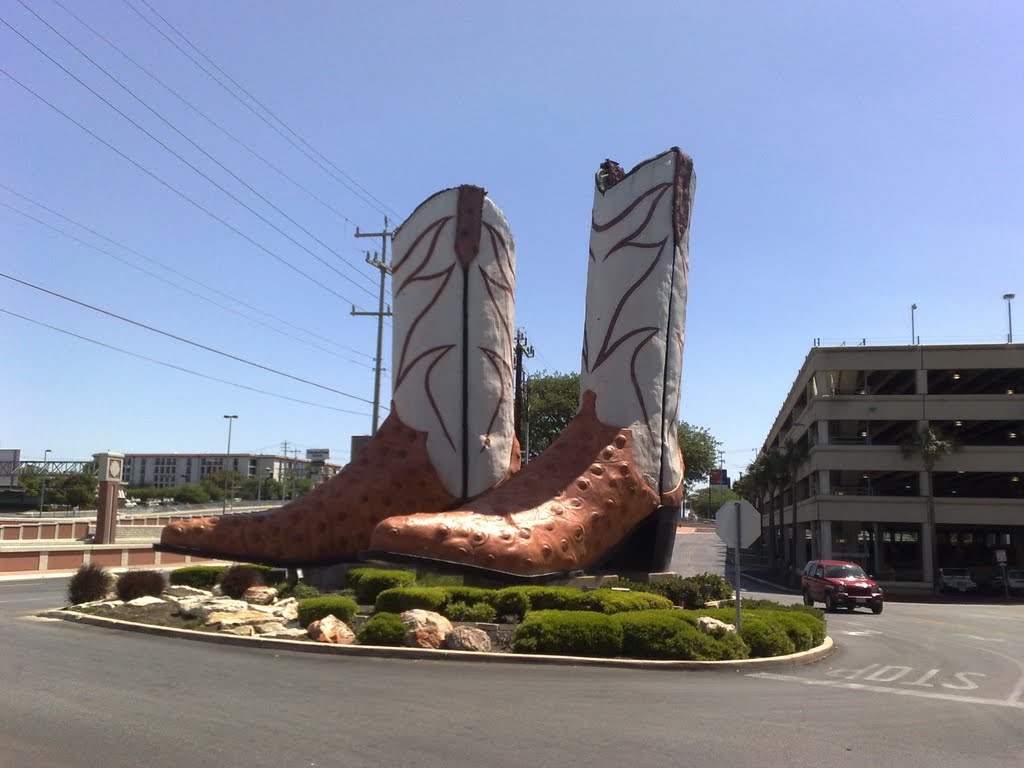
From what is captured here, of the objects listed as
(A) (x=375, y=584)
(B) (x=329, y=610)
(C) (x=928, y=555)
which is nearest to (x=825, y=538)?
(C) (x=928, y=555)

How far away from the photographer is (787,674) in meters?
9.43

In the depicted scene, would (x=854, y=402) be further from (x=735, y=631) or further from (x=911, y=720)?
(x=911, y=720)

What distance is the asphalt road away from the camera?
5.53 metres

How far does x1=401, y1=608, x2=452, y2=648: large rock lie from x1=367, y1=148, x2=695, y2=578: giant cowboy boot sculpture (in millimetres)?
3084

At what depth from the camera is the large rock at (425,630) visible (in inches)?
389

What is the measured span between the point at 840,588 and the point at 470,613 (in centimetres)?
1302

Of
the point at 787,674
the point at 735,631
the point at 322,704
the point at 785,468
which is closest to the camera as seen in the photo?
the point at 322,704

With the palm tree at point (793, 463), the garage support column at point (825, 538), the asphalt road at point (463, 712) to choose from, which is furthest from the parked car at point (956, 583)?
the asphalt road at point (463, 712)

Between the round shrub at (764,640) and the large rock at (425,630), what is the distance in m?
3.66

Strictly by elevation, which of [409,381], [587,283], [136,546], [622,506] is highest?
[587,283]

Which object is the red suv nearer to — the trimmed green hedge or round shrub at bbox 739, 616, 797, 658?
round shrub at bbox 739, 616, 797, 658

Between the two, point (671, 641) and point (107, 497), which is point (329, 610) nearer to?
point (671, 641)

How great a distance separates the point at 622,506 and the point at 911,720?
7.78 m

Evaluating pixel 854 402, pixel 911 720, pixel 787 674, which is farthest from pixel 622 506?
pixel 854 402
